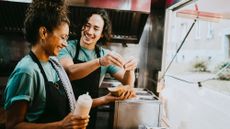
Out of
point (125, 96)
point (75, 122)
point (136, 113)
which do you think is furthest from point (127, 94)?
point (75, 122)

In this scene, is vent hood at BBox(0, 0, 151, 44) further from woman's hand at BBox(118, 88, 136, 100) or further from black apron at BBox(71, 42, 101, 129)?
woman's hand at BBox(118, 88, 136, 100)

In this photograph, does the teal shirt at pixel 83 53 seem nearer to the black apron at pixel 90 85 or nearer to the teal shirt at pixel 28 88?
the black apron at pixel 90 85

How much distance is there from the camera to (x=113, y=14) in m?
3.03

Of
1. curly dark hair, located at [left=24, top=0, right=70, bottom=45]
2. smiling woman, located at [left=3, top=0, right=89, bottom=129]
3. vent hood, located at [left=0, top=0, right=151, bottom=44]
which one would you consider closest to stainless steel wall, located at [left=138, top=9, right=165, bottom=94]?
vent hood, located at [left=0, top=0, right=151, bottom=44]

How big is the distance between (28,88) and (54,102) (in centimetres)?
28

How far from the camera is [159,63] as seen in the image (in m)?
3.33

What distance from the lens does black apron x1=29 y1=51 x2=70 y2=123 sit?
1823mm

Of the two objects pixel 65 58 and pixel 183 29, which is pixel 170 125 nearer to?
pixel 183 29

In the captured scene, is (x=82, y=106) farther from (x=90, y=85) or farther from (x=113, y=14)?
(x=113, y=14)

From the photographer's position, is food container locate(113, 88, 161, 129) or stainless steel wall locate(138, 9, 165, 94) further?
stainless steel wall locate(138, 9, 165, 94)

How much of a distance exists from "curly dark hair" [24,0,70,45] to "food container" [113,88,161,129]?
3.39ft

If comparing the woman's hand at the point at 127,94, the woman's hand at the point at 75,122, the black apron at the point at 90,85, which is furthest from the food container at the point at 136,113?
the woman's hand at the point at 75,122

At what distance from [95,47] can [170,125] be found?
1.30 meters

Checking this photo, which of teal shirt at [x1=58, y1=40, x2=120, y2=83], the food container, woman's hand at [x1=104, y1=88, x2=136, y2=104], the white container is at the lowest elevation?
the food container
